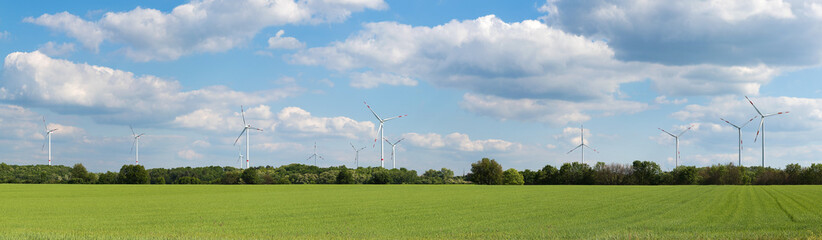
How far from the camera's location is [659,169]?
15000cm

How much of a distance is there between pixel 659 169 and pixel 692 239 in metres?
136

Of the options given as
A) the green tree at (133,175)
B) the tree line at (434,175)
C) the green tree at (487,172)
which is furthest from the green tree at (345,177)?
the green tree at (133,175)

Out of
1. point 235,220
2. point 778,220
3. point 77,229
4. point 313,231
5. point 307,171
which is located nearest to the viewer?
point 313,231

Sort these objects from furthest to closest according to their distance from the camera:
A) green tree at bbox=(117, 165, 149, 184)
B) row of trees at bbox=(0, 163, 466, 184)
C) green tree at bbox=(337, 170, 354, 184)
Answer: green tree at bbox=(337, 170, 354, 184), row of trees at bbox=(0, 163, 466, 184), green tree at bbox=(117, 165, 149, 184)

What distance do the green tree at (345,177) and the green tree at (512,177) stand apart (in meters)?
42.7

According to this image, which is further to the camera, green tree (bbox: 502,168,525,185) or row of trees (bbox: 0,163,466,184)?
green tree (bbox: 502,168,525,185)

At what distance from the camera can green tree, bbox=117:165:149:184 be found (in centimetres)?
14050

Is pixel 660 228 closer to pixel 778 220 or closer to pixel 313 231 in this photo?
pixel 778 220

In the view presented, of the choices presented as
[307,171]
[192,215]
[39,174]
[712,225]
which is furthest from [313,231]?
[39,174]

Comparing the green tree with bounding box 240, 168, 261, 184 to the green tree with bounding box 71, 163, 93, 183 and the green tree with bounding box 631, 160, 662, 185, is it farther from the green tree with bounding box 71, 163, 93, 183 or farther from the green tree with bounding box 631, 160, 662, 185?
the green tree with bounding box 631, 160, 662, 185

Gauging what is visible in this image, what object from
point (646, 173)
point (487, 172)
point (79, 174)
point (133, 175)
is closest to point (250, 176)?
point (133, 175)

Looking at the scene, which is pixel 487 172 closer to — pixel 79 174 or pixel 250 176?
pixel 250 176

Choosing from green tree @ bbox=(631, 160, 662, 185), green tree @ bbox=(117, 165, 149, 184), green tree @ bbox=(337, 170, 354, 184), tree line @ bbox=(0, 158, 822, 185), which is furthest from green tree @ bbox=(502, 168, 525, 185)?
green tree @ bbox=(117, 165, 149, 184)

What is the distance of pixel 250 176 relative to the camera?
140750mm
